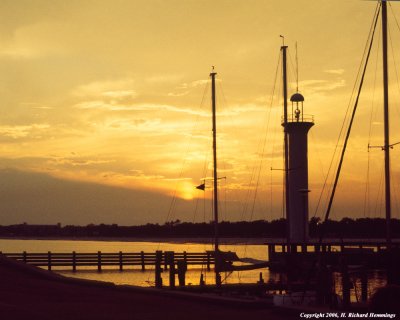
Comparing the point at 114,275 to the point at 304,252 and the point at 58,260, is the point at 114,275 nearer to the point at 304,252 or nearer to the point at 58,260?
the point at 58,260

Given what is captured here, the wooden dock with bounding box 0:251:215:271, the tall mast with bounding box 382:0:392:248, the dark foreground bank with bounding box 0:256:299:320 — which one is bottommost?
the wooden dock with bounding box 0:251:215:271

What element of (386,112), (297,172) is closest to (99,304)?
(386,112)

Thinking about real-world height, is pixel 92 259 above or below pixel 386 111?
below

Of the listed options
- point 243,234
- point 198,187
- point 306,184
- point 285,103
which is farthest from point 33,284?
point 243,234

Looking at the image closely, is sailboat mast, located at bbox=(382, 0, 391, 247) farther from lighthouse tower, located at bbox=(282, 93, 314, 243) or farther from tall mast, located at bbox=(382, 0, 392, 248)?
lighthouse tower, located at bbox=(282, 93, 314, 243)

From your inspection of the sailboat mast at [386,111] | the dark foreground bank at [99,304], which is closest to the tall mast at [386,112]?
the sailboat mast at [386,111]

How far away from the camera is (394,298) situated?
46.5ft

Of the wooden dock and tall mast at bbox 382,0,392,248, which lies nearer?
tall mast at bbox 382,0,392,248

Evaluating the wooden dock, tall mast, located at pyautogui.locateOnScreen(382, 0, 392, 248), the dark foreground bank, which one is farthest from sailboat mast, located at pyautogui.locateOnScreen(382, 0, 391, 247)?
the wooden dock

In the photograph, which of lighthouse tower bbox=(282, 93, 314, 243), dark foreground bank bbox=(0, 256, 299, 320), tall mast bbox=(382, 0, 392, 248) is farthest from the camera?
lighthouse tower bbox=(282, 93, 314, 243)

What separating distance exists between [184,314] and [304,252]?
3552 centimetres

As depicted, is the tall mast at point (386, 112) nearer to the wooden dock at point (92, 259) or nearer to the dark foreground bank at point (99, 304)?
the dark foreground bank at point (99, 304)

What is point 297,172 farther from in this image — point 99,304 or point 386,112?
point 99,304

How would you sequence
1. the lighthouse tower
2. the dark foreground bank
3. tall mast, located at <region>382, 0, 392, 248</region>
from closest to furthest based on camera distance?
the dark foreground bank
tall mast, located at <region>382, 0, 392, 248</region>
the lighthouse tower
